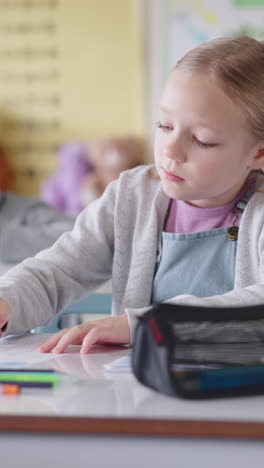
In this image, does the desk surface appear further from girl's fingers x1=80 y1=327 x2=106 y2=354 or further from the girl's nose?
the girl's nose

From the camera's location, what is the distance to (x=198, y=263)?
1087 millimetres

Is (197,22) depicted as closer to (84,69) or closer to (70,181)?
(84,69)

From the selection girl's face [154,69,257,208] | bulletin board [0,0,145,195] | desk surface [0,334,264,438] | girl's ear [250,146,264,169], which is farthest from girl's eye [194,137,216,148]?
bulletin board [0,0,145,195]

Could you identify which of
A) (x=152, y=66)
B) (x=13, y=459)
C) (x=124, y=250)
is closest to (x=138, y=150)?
(x=152, y=66)

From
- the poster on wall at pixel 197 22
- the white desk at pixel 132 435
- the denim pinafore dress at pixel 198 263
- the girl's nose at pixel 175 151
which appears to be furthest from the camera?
the poster on wall at pixel 197 22

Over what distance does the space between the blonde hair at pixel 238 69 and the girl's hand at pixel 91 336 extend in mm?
330

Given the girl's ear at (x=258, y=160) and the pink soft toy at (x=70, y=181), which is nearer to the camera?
the girl's ear at (x=258, y=160)

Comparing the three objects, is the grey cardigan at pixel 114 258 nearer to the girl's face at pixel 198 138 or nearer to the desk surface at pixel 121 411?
the girl's face at pixel 198 138

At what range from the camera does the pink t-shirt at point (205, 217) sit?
110 cm

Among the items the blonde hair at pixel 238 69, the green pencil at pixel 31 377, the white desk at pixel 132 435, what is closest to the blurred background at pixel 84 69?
the blonde hair at pixel 238 69

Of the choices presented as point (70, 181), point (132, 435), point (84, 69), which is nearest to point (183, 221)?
point (132, 435)

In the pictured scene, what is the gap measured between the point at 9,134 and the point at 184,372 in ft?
13.5

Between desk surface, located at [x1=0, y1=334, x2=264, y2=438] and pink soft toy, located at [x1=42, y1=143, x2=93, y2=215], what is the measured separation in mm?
3518

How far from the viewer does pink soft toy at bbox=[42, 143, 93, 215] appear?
13.8 feet
